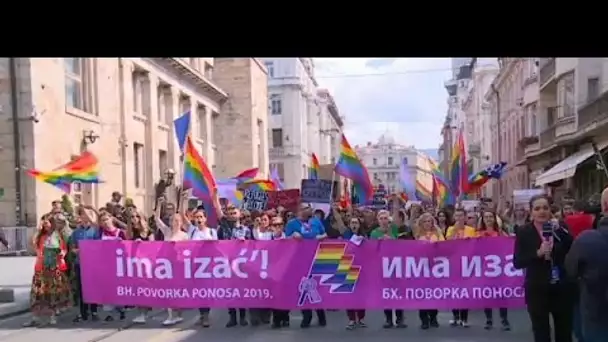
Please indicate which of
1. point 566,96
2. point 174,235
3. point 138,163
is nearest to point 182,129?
point 174,235

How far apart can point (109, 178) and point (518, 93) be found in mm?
29464

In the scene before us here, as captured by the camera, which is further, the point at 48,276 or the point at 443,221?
the point at 443,221

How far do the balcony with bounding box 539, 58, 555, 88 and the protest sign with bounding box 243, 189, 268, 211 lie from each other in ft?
66.5

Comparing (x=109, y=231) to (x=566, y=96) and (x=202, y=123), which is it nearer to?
(x=566, y=96)

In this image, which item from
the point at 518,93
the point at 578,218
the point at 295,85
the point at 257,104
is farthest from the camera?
the point at 295,85

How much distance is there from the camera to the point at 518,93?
4872 cm

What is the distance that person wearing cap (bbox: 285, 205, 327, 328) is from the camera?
33.5 ft

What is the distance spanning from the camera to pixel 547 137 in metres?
35.4

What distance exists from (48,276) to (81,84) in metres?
18.2

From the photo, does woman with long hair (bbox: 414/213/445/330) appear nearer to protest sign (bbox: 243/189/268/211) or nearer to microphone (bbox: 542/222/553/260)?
microphone (bbox: 542/222/553/260)

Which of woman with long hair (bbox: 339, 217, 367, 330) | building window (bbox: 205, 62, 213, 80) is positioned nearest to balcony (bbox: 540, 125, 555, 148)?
building window (bbox: 205, 62, 213, 80)

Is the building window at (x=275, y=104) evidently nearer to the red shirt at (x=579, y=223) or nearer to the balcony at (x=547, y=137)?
the balcony at (x=547, y=137)
